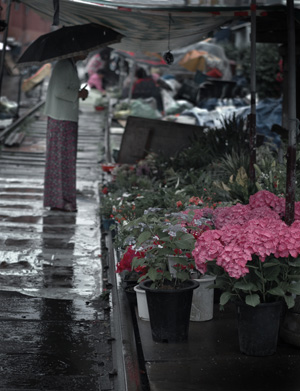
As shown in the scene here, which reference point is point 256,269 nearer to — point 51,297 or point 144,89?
point 51,297

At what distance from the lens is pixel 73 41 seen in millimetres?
9914

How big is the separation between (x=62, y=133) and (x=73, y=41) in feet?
4.99

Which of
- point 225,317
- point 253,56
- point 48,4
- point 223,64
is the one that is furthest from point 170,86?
point 225,317

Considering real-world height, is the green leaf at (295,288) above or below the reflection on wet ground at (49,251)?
above

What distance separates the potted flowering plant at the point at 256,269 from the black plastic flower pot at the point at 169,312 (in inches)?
13.7

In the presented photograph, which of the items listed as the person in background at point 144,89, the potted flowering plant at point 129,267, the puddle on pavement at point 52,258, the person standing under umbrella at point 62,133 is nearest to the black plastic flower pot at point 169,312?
the potted flowering plant at point 129,267

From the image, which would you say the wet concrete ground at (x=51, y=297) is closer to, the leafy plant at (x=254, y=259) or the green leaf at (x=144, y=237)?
the green leaf at (x=144, y=237)

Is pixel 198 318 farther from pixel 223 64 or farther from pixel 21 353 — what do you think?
pixel 223 64

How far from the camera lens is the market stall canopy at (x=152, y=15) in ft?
30.1

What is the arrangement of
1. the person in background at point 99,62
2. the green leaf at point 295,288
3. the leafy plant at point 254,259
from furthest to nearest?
the person in background at point 99,62, the green leaf at point 295,288, the leafy plant at point 254,259

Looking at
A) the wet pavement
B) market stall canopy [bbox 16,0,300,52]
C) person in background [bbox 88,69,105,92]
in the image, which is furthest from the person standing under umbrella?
person in background [bbox 88,69,105,92]

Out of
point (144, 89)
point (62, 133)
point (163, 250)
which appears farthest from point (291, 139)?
point (144, 89)

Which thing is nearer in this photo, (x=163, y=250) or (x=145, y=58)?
(x=163, y=250)

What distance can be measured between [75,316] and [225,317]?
1424mm
